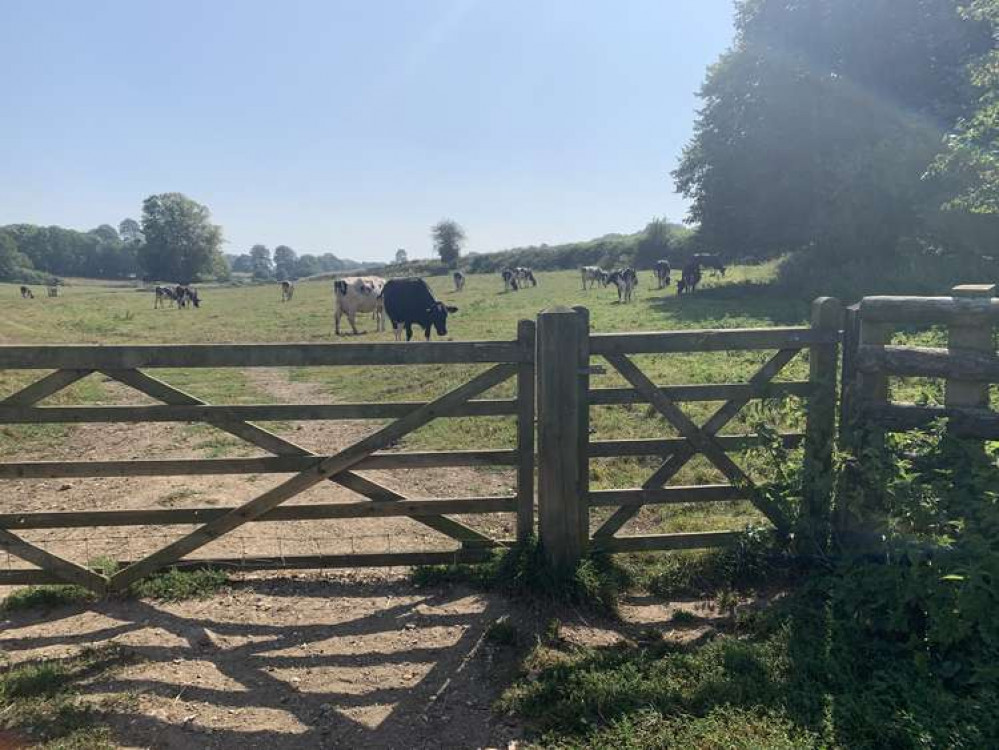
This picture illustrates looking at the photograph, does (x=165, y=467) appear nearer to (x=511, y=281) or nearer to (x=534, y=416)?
(x=534, y=416)

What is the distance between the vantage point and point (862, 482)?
480cm

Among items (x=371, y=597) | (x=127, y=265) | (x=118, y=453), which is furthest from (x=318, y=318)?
(x=127, y=265)

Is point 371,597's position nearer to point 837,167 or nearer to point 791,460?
point 791,460

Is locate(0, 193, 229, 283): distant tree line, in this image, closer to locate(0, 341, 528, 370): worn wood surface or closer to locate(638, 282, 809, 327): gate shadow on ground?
locate(638, 282, 809, 327): gate shadow on ground

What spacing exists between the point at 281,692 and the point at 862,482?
4.22 m

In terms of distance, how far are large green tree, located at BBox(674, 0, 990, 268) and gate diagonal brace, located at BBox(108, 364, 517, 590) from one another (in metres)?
21.9

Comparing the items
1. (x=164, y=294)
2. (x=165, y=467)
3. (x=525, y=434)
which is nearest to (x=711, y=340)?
(x=525, y=434)

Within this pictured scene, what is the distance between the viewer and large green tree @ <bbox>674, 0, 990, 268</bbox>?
23.2 metres

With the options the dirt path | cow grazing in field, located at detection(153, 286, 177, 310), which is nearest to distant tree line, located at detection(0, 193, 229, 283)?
cow grazing in field, located at detection(153, 286, 177, 310)

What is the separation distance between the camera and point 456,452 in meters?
5.02

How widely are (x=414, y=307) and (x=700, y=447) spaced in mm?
16228

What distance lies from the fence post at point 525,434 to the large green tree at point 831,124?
70.4 ft

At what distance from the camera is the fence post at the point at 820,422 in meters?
4.98

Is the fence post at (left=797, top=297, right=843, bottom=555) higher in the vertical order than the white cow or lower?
lower
